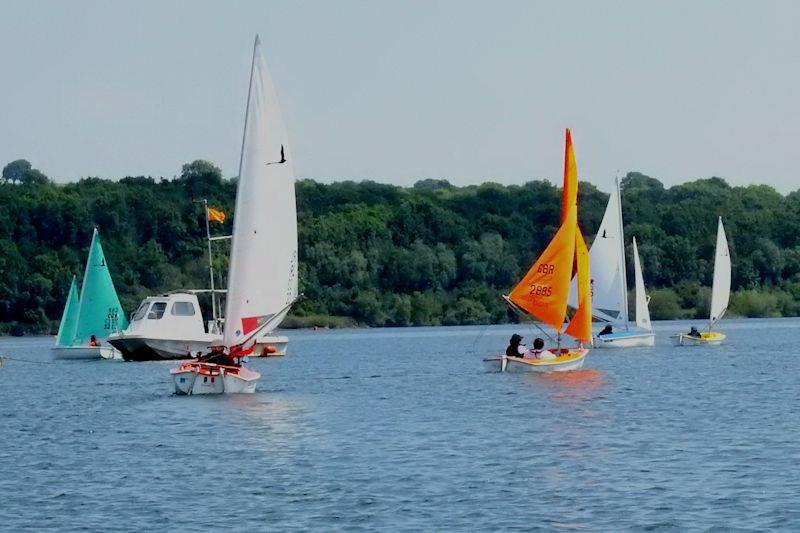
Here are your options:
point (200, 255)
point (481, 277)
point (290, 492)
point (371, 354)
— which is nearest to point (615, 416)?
point (290, 492)

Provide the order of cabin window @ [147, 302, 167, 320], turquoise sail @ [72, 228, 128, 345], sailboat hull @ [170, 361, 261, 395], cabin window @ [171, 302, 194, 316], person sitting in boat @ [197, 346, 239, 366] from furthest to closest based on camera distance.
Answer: turquoise sail @ [72, 228, 128, 345]
cabin window @ [171, 302, 194, 316]
cabin window @ [147, 302, 167, 320]
person sitting in boat @ [197, 346, 239, 366]
sailboat hull @ [170, 361, 261, 395]

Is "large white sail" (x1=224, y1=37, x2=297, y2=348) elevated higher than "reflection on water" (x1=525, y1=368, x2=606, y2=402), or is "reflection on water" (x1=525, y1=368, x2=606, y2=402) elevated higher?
"large white sail" (x1=224, y1=37, x2=297, y2=348)

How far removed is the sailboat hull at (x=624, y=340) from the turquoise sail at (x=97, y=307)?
23475mm

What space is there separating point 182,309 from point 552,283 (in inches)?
839

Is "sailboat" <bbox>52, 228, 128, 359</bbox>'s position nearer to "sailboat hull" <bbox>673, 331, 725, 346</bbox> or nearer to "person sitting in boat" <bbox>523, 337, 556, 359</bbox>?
"sailboat hull" <bbox>673, 331, 725, 346</bbox>

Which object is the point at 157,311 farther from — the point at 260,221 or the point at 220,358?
the point at 260,221

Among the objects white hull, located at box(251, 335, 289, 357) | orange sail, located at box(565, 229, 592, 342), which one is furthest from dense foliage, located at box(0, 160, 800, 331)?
orange sail, located at box(565, 229, 592, 342)

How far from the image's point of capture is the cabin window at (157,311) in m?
77.4

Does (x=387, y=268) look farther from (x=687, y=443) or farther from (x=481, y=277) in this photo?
(x=687, y=443)

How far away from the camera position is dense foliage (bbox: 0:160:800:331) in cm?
15825

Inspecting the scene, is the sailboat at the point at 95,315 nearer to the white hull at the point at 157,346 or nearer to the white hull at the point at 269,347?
the white hull at the point at 157,346

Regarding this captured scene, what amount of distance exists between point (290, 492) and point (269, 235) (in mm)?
18144

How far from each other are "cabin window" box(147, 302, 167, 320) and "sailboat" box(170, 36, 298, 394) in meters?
29.3

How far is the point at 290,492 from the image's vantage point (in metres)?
31.1
